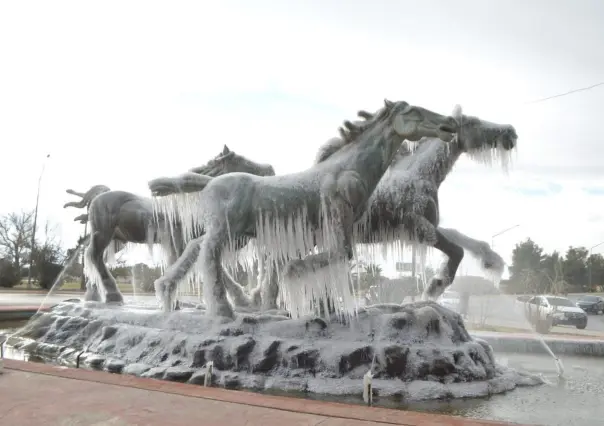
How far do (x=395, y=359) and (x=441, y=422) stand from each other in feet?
7.13

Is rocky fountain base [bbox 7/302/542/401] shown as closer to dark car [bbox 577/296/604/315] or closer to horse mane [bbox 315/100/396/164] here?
horse mane [bbox 315/100/396/164]

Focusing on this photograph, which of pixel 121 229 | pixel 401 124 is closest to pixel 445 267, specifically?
pixel 401 124

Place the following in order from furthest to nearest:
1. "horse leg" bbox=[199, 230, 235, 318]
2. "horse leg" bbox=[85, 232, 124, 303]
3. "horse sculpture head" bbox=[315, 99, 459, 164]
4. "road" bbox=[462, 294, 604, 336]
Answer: "road" bbox=[462, 294, 604, 336], "horse leg" bbox=[85, 232, 124, 303], "horse leg" bbox=[199, 230, 235, 318], "horse sculpture head" bbox=[315, 99, 459, 164]

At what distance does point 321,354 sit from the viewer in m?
6.07

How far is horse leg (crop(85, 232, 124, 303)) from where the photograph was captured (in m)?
10.2

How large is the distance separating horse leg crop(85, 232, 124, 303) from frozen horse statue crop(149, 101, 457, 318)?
363 centimetres

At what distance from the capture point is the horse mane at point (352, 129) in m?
7.24

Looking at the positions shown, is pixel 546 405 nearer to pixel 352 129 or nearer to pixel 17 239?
pixel 352 129

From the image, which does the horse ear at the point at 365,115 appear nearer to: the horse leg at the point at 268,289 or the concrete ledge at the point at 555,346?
the horse leg at the point at 268,289

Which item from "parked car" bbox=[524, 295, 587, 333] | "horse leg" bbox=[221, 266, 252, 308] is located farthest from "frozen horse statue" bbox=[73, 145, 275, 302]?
"parked car" bbox=[524, 295, 587, 333]

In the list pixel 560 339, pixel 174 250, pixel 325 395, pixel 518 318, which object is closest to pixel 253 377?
pixel 325 395

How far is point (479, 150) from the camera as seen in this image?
819 cm

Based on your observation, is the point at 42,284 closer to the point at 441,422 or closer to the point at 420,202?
the point at 420,202

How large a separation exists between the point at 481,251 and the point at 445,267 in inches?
25.5
